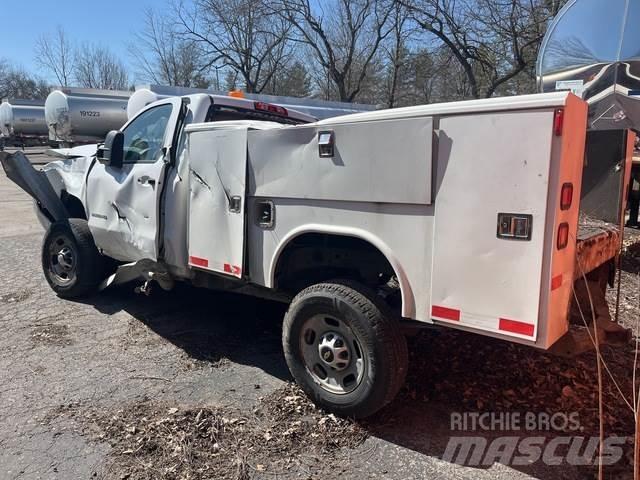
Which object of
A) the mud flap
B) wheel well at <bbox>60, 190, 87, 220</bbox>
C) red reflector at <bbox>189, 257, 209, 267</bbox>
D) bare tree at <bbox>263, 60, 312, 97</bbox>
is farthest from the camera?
bare tree at <bbox>263, 60, 312, 97</bbox>

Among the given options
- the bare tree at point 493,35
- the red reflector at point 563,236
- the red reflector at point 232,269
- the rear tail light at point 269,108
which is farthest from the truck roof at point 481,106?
→ the bare tree at point 493,35

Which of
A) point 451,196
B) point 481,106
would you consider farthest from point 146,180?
point 481,106

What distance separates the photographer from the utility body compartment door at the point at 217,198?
3816 millimetres

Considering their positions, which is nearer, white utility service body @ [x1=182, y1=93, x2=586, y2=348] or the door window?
white utility service body @ [x1=182, y1=93, x2=586, y2=348]

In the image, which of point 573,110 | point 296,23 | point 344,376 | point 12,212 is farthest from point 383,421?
point 296,23

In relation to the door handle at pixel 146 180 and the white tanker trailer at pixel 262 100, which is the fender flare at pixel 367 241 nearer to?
the door handle at pixel 146 180

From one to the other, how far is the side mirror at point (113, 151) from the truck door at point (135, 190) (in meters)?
0.05

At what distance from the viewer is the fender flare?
301 centimetres

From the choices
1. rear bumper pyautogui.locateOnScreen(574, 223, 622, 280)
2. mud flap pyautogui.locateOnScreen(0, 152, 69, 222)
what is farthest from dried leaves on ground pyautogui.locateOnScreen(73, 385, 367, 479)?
mud flap pyautogui.locateOnScreen(0, 152, 69, 222)

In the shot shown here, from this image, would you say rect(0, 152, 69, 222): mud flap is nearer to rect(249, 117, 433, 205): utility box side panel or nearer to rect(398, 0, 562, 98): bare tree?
rect(249, 117, 433, 205): utility box side panel

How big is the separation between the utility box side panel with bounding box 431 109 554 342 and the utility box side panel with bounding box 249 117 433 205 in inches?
5.6

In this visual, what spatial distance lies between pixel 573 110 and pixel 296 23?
1230 inches

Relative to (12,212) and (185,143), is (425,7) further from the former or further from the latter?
(185,143)

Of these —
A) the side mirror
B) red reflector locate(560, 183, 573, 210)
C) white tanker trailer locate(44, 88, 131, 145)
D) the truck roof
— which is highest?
white tanker trailer locate(44, 88, 131, 145)
